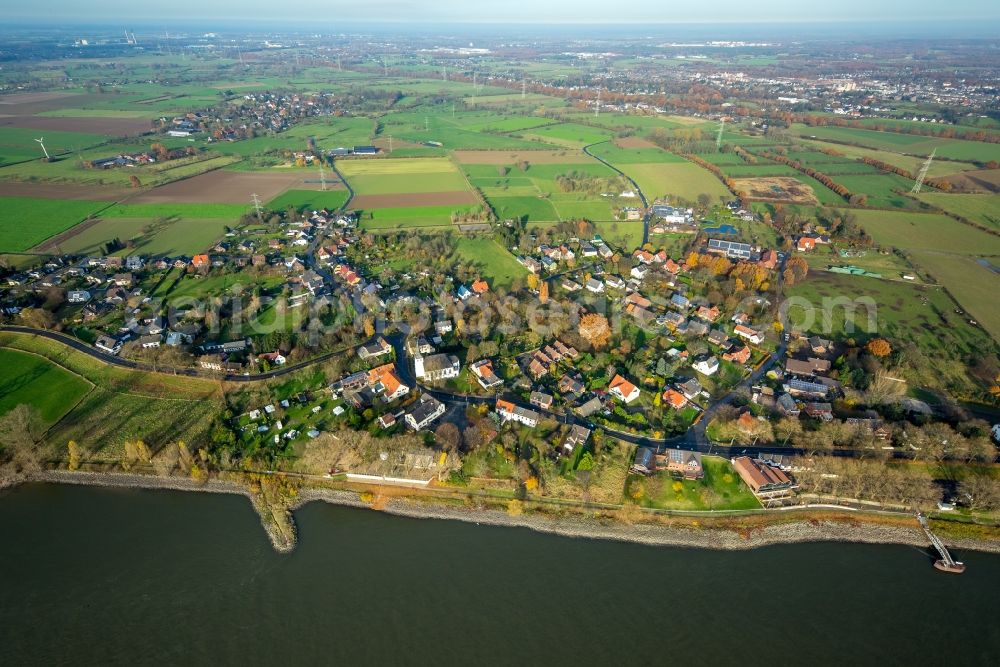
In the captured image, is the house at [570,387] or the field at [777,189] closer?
the house at [570,387]

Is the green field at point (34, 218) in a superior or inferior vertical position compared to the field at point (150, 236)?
superior

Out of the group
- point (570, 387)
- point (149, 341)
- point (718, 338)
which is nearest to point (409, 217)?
point (149, 341)

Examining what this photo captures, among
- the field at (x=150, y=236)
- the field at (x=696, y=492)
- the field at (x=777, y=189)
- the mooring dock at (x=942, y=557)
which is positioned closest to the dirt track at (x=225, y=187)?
the field at (x=150, y=236)

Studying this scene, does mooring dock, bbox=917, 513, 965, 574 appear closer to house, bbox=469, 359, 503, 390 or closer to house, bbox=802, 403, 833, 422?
house, bbox=802, 403, 833, 422

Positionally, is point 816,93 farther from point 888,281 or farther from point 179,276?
point 179,276

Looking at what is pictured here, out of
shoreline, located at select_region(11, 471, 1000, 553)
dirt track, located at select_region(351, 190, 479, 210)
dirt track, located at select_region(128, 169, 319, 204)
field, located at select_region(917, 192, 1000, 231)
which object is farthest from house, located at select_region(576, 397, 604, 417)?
field, located at select_region(917, 192, 1000, 231)

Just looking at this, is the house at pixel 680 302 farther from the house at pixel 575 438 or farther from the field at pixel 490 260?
the house at pixel 575 438

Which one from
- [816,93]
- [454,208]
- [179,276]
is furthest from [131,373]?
[816,93]

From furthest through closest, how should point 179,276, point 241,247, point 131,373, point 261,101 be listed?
point 261,101, point 241,247, point 179,276, point 131,373
